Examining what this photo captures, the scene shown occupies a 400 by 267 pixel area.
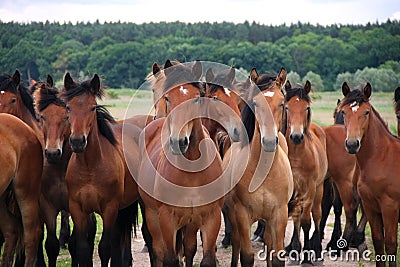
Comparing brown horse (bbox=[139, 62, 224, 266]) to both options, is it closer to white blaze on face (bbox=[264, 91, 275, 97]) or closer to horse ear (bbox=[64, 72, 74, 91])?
white blaze on face (bbox=[264, 91, 275, 97])

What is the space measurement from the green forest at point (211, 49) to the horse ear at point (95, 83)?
28.1 metres

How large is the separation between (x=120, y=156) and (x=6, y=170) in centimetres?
124

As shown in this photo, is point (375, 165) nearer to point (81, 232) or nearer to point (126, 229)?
point (126, 229)

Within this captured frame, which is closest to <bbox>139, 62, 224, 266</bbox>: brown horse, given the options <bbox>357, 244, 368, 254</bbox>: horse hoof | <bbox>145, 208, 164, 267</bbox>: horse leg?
<bbox>145, 208, 164, 267</bbox>: horse leg

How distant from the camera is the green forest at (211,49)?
4309 cm

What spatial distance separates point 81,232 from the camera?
243 inches

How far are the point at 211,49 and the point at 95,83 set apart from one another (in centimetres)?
5419

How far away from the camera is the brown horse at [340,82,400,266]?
21.3 ft

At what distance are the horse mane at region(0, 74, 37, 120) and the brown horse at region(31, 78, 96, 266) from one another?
0.75 meters

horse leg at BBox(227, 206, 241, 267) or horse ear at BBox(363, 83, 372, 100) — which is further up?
horse ear at BBox(363, 83, 372, 100)

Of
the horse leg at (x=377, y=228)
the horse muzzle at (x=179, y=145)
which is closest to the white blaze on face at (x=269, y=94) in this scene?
the horse muzzle at (x=179, y=145)

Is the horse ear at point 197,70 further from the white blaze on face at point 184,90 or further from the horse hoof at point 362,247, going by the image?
the horse hoof at point 362,247

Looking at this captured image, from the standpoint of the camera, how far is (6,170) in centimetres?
612

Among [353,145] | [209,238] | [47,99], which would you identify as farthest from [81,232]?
[353,145]
